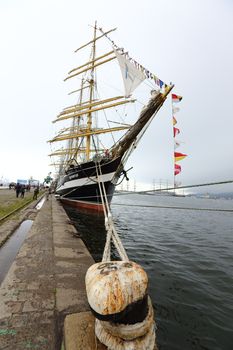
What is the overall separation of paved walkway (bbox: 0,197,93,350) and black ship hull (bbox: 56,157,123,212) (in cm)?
978

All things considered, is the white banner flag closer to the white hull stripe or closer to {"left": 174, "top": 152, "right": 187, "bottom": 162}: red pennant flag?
the white hull stripe

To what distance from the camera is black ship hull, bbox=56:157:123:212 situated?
1623 cm

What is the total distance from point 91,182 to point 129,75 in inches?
356

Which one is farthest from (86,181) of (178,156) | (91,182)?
(178,156)

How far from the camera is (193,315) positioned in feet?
13.2

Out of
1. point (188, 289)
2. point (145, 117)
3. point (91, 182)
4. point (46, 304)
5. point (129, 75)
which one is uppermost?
point (129, 75)

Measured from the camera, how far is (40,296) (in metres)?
3.02

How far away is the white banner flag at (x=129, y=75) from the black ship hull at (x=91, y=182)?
550cm

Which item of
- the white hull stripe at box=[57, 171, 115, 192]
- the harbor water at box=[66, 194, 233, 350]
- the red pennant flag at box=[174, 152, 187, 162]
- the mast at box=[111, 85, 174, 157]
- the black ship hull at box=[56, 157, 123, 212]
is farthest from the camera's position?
the white hull stripe at box=[57, 171, 115, 192]

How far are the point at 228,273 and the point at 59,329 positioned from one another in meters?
6.06

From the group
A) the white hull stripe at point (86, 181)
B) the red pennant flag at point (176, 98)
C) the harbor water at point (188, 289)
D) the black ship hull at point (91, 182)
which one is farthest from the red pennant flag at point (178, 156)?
the white hull stripe at point (86, 181)

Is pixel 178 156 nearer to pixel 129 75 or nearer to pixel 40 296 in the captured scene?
pixel 40 296

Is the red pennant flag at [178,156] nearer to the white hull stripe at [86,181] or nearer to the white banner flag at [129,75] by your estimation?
the white hull stripe at [86,181]

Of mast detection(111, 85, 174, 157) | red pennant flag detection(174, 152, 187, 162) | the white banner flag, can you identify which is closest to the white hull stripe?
mast detection(111, 85, 174, 157)
